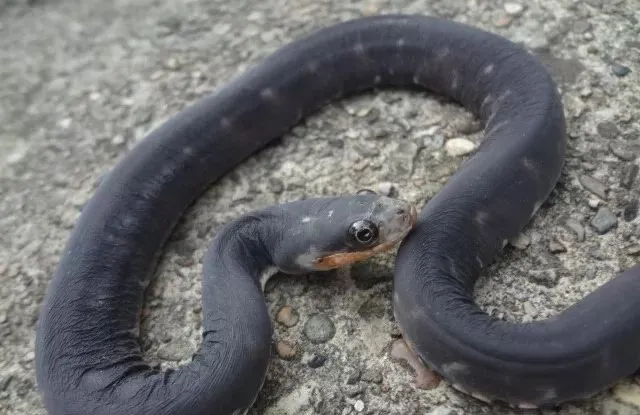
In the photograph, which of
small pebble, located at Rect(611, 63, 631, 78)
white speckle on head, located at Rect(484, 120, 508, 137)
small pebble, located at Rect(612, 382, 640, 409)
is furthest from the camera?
small pebble, located at Rect(611, 63, 631, 78)

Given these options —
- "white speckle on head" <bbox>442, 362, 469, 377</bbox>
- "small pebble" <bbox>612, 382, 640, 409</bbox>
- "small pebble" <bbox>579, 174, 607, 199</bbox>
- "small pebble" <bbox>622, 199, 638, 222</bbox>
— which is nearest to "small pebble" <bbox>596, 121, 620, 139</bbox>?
"small pebble" <bbox>579, 174, 607, 199</bbox>

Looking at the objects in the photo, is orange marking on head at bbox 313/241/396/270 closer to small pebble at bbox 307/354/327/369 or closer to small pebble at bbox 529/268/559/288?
small pebble at bbox 307/354/327/369

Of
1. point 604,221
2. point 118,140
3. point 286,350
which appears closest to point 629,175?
point 604,221

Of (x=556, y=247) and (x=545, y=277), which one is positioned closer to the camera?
(x=545, y=277)

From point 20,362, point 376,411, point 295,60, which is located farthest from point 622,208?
point 20,362

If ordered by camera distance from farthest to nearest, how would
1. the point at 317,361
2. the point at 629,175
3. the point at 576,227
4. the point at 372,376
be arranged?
the point at 629,175 < the point at 576,227 < the point at 317,361 < the point at 372,376

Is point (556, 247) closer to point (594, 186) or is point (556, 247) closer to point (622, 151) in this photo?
point (594, 186)
